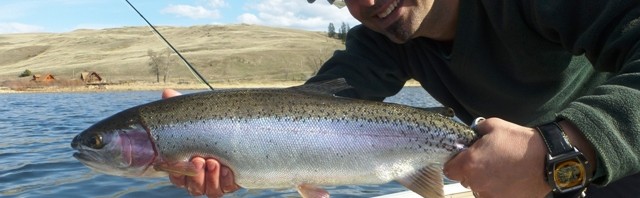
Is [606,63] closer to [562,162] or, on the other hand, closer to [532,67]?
[562,162]

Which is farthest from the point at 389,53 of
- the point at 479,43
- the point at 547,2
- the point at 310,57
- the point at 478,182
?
the point at 310,57

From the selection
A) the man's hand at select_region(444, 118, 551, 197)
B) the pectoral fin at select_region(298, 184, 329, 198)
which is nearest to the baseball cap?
the pectoral fin at select_region(298, 184, 329, 198)

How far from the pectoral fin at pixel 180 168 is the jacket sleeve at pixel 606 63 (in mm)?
1651

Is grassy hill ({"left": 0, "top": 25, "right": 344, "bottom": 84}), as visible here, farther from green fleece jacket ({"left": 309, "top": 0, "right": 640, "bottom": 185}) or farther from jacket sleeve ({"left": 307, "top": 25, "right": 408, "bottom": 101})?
green fleece jacket ({"left": 309, "top": 0, "right": 640, "bottom": 185})

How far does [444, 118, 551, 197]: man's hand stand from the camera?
2160 mm

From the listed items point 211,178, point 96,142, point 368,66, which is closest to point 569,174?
point 211,178

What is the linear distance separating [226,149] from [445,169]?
1021 mm

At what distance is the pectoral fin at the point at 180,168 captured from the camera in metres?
2.99

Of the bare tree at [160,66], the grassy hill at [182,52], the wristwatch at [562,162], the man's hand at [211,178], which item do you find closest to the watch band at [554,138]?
the wristwatch at [562,162]

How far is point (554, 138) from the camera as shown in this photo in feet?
7.03

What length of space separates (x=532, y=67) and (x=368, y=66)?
1.02m

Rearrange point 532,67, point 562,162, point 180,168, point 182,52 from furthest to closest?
point 182,52, point 532,67, point 180,168, point 562,162

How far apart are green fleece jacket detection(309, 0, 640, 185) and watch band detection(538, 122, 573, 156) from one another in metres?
0.06

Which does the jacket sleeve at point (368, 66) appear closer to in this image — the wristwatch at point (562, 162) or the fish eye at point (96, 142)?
the fish eye at point (96, 142)
